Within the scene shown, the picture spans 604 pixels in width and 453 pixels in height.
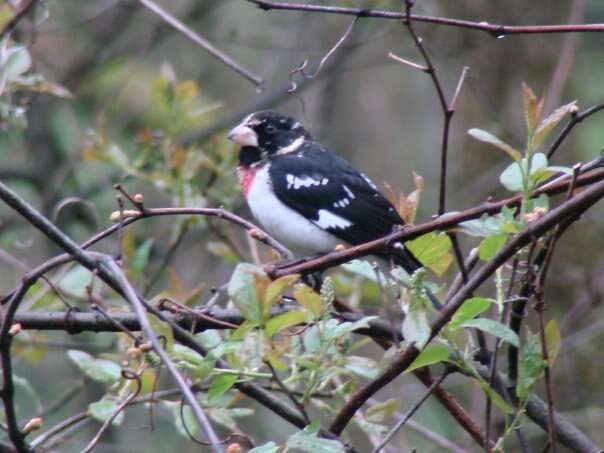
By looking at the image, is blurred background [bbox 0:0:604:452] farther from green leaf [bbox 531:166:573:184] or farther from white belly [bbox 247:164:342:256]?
green leaf [bbox 531:166:573:184]

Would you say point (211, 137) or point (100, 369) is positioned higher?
point (211, 137)

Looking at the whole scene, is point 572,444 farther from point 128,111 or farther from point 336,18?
point 128,111

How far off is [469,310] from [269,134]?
85.9 inches

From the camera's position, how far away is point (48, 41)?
534 centimetres

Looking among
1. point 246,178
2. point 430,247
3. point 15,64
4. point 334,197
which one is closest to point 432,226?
point 430,247

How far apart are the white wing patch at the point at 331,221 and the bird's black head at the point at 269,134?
0.37 metres

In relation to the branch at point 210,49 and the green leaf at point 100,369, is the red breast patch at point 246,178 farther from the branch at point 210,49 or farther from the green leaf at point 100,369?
the green leaf at point 100,369

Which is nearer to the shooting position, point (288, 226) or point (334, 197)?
point (288, 226)

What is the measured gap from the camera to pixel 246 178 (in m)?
3.49

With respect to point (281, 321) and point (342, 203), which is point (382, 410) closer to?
point (281, 321)

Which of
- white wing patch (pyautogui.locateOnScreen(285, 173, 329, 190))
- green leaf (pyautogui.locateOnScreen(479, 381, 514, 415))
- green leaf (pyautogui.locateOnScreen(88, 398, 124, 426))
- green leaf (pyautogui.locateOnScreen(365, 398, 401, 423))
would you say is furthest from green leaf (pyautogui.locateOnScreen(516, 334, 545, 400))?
white wing patch (pyautogui.locateOnScreen(285, 173, 329, 190))

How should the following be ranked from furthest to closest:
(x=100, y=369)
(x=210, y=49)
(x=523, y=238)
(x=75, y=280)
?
(x=75, y=280) < (x=210, y=49) < (x=100, y=369) < (x=523, y=238)

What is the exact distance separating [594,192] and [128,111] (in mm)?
4338

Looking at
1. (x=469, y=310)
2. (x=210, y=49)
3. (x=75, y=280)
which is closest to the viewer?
(x=469, y=310)
